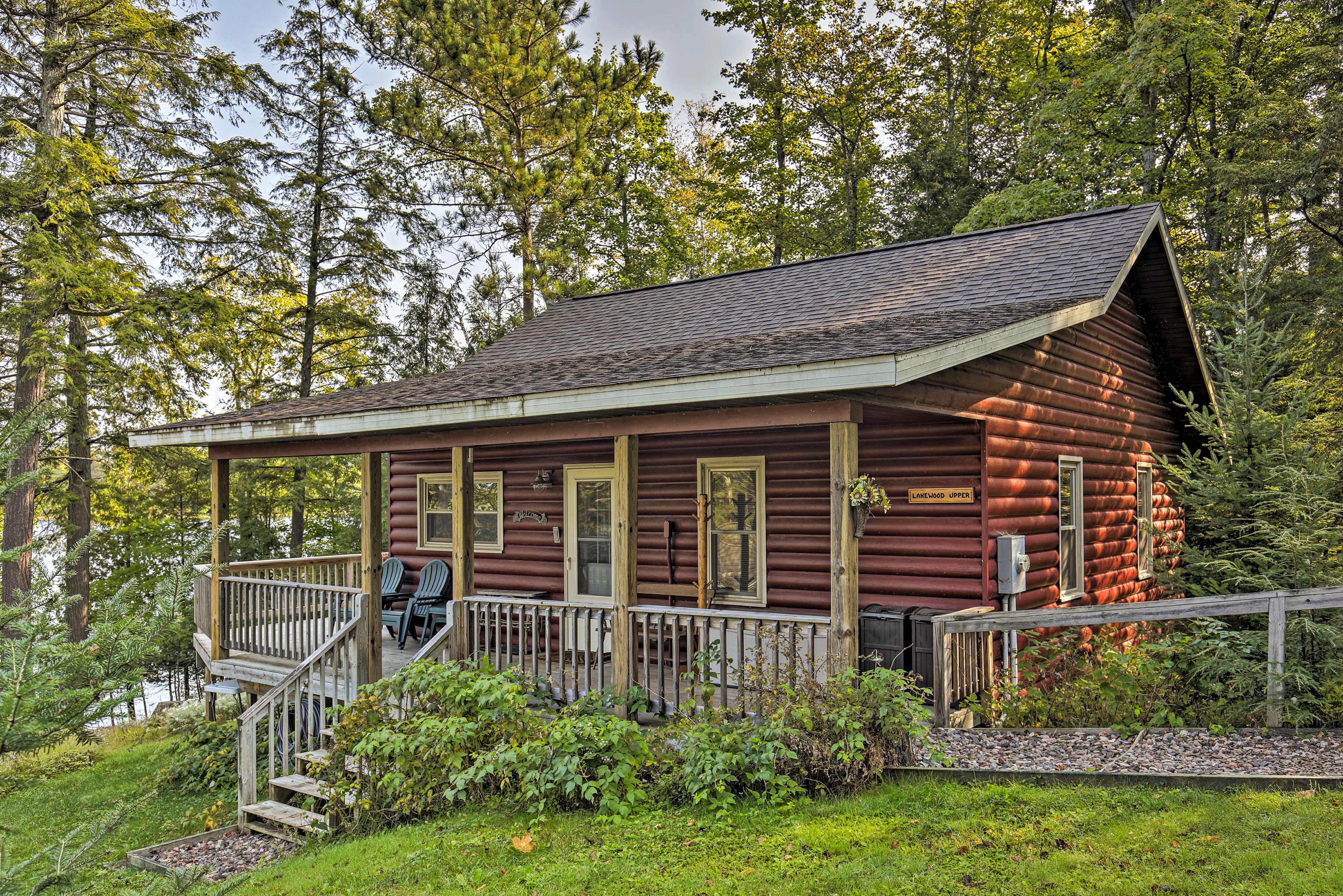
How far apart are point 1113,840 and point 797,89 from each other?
23488 millimetres

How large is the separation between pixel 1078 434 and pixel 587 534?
6061 millimetres

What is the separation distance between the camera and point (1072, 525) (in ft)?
32.7

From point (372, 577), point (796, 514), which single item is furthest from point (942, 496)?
point (372, 577)

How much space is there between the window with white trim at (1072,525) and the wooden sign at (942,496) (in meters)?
2.16

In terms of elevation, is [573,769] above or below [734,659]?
below

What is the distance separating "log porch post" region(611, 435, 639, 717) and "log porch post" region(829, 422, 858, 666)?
5.83 ft

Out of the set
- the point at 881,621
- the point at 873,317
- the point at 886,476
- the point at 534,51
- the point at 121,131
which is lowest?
the point at 881,621

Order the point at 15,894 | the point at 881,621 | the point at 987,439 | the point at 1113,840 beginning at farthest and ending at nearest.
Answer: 1. the point at 987,439
2. the point at 881,621
3. the point at 1113,840
4. the point at 15,894

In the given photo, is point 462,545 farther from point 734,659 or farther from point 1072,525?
point 1072,525

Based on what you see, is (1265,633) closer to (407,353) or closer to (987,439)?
(987,439)

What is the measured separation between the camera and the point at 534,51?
19.8 meters

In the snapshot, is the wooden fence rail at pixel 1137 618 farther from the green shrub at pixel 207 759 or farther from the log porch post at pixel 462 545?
the green shrub at pixel 207 759

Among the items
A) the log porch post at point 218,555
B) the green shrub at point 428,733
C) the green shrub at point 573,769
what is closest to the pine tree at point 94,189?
the log porch post at point 218,555

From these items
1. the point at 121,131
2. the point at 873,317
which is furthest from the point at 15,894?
the point at 121,131
